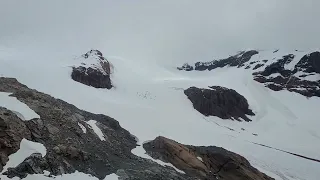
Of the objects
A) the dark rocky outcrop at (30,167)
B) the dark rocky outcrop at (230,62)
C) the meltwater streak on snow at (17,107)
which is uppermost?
the dark rocky outcrop at (230,62)

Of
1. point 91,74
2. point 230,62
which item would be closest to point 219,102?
point 91,74

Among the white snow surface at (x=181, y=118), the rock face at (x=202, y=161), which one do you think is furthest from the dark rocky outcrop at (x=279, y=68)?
the rock face at (x=202, y=161)

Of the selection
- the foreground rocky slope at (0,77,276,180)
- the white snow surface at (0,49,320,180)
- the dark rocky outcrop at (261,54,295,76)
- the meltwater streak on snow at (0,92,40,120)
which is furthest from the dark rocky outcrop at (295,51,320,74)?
the meltwater streak on snow at (0,92,40,120)

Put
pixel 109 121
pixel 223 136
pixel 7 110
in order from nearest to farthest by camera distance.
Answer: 1. pixel 7 110
2. pixel 109 121
3. pixel 223 136

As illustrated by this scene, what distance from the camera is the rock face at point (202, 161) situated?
89.4 ft

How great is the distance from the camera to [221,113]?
6462 cm

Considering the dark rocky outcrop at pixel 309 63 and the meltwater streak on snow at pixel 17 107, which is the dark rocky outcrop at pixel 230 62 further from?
the meltwater streak on snow at pixel 17 107

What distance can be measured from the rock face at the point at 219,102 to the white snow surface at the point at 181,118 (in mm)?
1992

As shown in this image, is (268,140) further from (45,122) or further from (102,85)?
(45,122)

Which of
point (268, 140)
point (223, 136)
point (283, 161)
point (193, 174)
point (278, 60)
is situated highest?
point (278, 60)

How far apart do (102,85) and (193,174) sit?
3074 cm

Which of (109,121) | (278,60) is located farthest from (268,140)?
(278,60)

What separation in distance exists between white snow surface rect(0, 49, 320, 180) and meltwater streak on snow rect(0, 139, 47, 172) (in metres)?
8.89

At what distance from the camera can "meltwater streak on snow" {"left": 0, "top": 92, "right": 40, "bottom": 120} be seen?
882 inches
